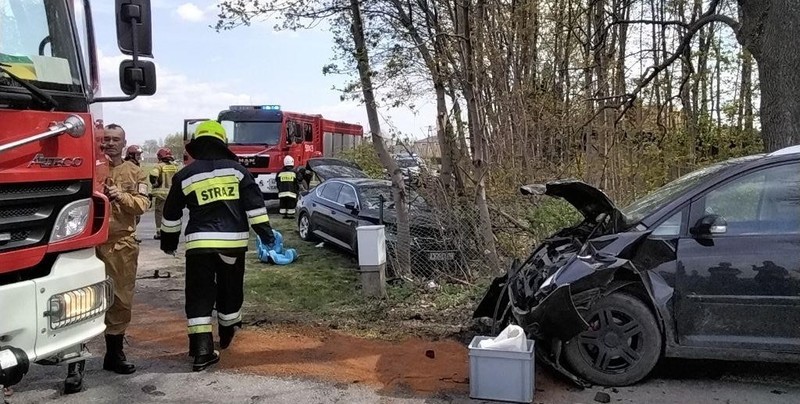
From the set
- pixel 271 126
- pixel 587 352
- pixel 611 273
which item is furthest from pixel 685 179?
pixel 271 126

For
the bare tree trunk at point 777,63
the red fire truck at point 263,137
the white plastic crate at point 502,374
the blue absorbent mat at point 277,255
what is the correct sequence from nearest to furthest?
1. the white plastic crate at point 502,374
2. the bare tree trunk at point 777,63
3. the blue absorbent mat at point 277,255
4. the red fire truck at point 263,137

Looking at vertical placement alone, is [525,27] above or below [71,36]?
above

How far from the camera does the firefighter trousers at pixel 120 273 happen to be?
476 centimetres

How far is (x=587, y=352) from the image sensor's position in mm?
4539

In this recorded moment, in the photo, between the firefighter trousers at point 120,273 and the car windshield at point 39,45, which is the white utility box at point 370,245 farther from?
the car windshield at point 39,45

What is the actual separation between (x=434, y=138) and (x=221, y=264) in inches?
182

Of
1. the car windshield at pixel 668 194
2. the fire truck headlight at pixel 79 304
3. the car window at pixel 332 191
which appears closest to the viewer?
the fire truck headlight at pixel 79 304

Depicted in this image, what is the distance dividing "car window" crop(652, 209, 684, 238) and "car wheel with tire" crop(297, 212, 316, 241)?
8.65m

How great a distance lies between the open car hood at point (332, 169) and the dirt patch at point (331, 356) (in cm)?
834

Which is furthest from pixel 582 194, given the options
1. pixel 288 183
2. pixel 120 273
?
pixel 288 183

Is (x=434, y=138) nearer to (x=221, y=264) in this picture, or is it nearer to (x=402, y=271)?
(x=402, y=271)

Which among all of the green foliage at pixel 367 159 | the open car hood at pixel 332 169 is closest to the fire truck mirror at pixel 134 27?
the open car hood at pixel 332 169

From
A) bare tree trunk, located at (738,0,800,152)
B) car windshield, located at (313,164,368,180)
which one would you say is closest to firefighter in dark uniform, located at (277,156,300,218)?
car windshield, located at (313,164,368,180)

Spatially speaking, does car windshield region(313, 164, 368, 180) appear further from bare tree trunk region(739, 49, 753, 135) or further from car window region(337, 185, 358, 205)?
bare tree trunk region(739, 49, 753, 135)
